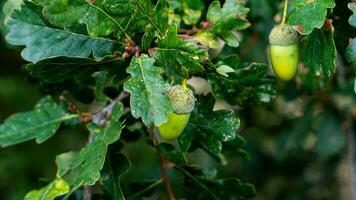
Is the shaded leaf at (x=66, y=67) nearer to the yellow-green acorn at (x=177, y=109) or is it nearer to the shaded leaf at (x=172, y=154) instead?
the yellow-green acorn at (x=177, y=109)

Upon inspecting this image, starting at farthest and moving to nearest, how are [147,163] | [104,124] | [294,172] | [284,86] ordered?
[147,163]
[294,172]
[284,86]
[104,124]

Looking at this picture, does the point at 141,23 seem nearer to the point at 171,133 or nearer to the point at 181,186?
the point at 171,133

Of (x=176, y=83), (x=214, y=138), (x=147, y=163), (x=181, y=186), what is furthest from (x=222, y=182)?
(x=147, y=163)

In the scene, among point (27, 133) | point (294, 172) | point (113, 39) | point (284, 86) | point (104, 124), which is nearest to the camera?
point (113, 39)

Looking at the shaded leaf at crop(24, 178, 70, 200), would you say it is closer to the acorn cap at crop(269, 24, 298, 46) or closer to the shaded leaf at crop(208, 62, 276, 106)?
the shaded leaf at crop(208, 62, 276, 106)

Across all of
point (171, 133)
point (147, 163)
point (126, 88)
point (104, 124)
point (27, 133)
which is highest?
point (126, 88)

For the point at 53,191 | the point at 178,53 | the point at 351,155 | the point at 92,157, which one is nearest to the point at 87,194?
the point at 53,191

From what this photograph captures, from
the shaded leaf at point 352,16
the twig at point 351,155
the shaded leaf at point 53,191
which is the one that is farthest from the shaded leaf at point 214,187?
the twig at point 351,155

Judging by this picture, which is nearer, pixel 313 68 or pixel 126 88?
pixel 126 88
